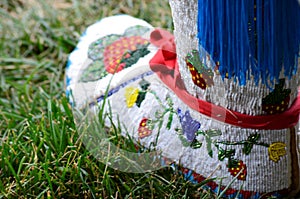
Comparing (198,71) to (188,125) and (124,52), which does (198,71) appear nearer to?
(188,125)

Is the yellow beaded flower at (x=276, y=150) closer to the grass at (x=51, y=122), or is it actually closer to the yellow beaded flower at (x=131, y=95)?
the grass at (x=51, y=122)

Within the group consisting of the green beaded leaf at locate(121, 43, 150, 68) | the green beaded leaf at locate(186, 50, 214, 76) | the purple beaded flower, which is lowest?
the purple beaded flower

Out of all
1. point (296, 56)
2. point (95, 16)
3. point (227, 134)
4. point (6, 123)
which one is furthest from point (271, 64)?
point (95, 16)

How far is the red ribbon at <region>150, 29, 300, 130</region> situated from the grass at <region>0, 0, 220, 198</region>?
151 mm

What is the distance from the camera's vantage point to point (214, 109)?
1090 mm

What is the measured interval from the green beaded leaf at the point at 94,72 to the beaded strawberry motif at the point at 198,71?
282 millimetres

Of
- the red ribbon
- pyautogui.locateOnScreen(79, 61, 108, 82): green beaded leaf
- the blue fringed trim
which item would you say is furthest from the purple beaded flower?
pyautogui.locateOnScreen(79, 61, 108, 82): green beaded leaf

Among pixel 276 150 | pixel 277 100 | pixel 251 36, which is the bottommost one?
pixel 276 150

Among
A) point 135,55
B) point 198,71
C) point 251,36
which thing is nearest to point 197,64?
point 198,71

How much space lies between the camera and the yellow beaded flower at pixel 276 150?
43.3 inches

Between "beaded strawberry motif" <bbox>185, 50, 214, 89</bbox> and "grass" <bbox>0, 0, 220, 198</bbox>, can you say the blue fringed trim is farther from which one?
"grass" <bbox>0, 0, 220, 198</bbox>

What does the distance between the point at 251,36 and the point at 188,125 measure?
0.78 feet

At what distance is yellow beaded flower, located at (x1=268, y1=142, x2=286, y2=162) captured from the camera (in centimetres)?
110

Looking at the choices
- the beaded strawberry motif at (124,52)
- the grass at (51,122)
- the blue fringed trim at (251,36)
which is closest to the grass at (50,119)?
the grass at (51,122)
